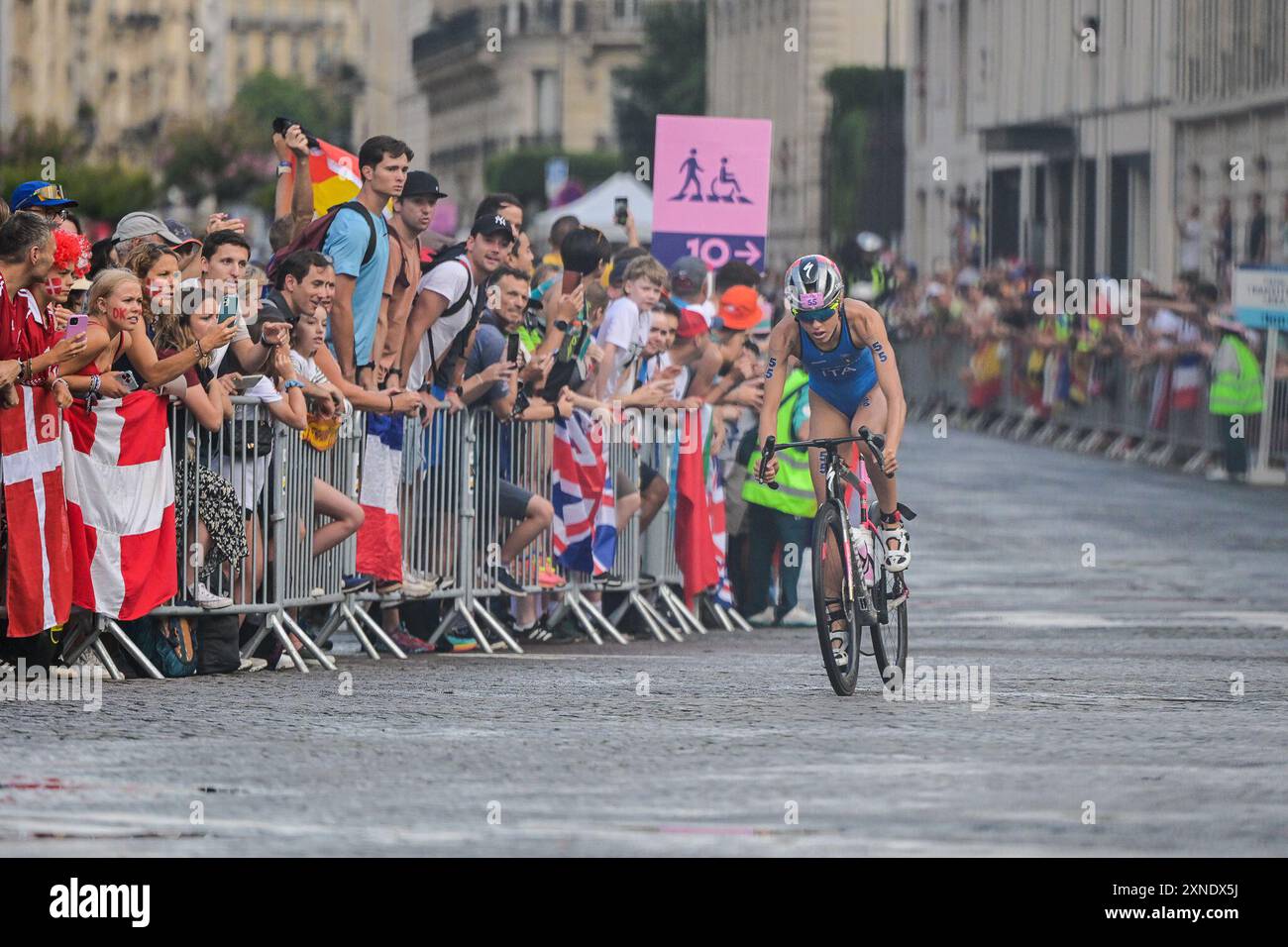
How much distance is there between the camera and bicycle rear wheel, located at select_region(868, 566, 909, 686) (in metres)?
13.2

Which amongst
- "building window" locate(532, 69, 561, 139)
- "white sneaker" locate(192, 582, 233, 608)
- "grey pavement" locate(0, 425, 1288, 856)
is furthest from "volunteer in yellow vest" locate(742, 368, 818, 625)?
"building window" locate(532, 69, 561, 139)

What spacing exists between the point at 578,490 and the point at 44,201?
356cm

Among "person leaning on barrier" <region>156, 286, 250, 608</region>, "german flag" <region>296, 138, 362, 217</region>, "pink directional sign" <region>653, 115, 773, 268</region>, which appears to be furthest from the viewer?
"pink directional sign" <region>653, 115, 773, 268</region>

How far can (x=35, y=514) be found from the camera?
1246cm

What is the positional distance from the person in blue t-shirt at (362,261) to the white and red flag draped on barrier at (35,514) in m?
1.97

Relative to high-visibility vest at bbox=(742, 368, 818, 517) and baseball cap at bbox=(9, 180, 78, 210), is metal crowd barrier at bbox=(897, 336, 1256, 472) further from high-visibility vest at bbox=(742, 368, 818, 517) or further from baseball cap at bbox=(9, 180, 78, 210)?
baseball cap at bbox=(9, 180, 78, 210)

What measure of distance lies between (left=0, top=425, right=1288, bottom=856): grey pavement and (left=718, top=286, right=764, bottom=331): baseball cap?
186 centimetres

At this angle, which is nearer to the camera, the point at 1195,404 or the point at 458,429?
the point at 458,429

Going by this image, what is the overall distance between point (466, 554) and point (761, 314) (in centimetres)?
359

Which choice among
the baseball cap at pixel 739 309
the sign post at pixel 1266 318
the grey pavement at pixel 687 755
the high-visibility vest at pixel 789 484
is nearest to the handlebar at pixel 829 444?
the grey pavement at pixel 687 755

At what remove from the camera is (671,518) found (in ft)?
55.4

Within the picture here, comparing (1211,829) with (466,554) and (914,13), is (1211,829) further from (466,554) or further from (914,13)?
(914,13)

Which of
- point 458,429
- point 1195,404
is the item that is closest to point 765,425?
point 458,429

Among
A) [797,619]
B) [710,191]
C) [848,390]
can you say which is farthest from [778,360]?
[710,191]
